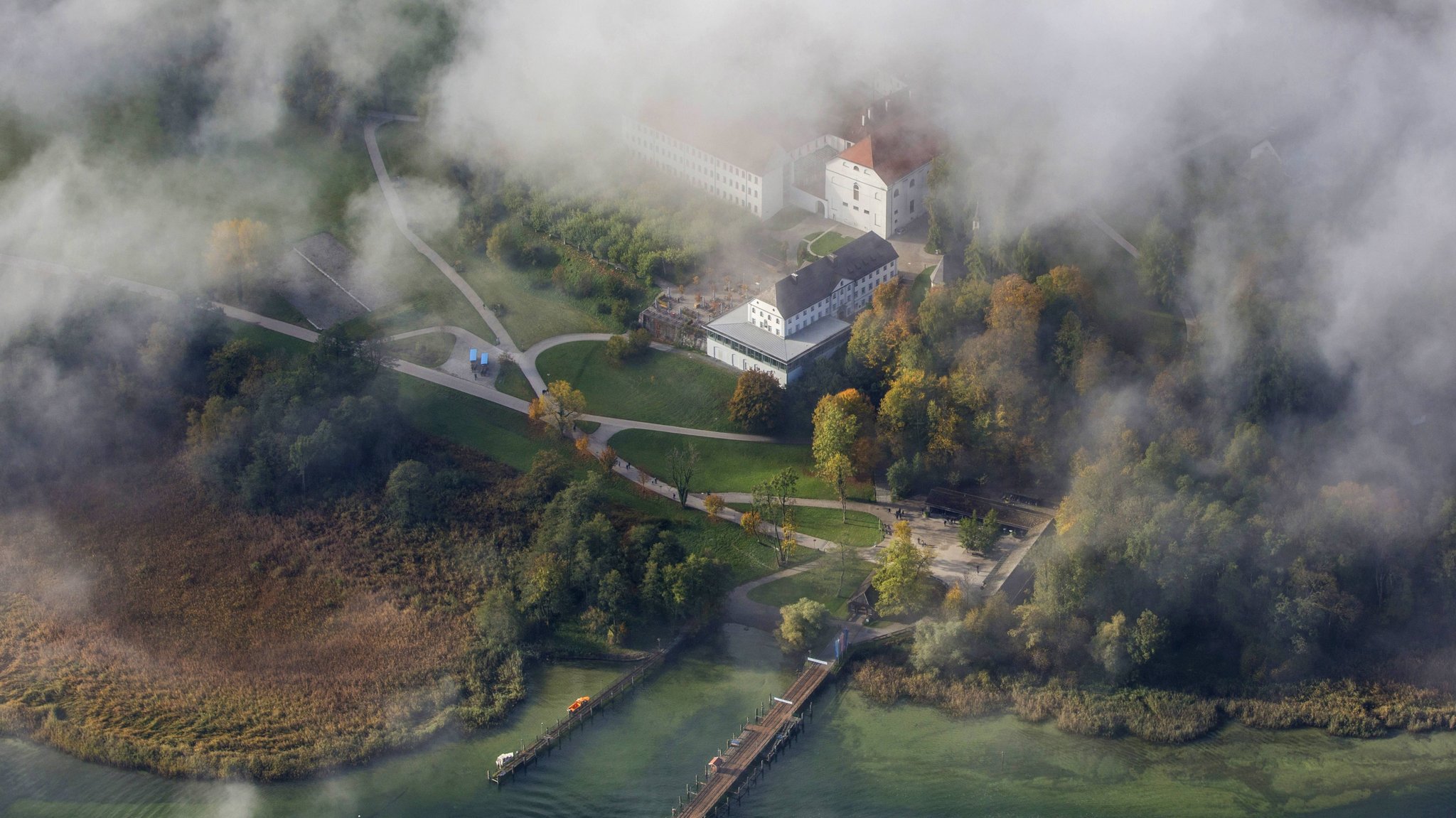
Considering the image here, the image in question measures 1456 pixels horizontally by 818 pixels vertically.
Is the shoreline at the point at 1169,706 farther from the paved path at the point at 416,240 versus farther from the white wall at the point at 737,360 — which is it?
the paved path at the point at 416,240

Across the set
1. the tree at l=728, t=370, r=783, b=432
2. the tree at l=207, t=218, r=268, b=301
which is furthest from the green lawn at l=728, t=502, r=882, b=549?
the tree at l=207, t=218, r=268, b=301

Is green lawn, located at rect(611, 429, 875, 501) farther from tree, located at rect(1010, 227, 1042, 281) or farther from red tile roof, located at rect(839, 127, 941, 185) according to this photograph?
red tile roof, located at rect(839, 127, 941, 185)

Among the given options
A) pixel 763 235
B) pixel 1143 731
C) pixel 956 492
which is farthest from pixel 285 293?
pixel 1143 731

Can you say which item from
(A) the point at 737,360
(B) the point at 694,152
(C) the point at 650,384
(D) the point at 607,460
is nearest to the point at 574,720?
(D) the point at 607,460

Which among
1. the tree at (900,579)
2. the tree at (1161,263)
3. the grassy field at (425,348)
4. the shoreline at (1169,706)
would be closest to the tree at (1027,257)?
the tree at (1161,263)

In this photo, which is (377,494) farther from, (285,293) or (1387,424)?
(1387,424)

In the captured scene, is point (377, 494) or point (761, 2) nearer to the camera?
point (377, 494)

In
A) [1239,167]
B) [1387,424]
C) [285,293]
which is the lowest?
[1387,424]
